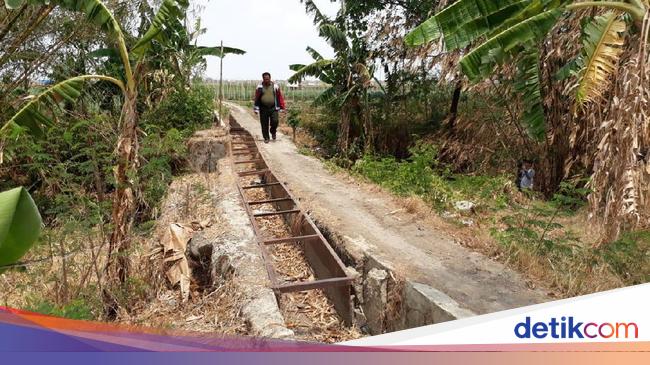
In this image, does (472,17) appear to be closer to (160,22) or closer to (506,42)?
(506,42)

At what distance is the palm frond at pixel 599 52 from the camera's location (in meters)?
5.30

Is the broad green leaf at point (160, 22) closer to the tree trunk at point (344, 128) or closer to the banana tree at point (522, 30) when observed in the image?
the banana tree at point (522, 30)

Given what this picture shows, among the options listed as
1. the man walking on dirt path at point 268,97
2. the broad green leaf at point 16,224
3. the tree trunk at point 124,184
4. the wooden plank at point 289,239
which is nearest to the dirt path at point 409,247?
the wooden plank at point 289,239

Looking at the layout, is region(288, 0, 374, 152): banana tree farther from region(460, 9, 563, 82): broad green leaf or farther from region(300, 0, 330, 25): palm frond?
region(460, 9, 563, 82): broad green leaf

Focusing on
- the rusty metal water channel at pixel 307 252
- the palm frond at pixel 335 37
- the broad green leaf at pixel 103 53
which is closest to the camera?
the rusty metal water channel at pixel 307 252

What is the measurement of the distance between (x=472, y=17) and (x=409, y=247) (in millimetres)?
2786

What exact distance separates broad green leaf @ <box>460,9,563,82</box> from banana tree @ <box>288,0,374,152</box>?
909 cm

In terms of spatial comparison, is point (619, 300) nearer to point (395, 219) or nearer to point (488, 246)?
point (488, 246)

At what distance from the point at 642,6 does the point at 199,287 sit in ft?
19.4

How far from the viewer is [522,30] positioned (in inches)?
205

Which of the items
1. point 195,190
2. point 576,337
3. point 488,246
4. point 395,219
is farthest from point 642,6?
point 195,190

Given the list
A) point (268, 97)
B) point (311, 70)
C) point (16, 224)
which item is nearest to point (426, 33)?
point (16, 224)

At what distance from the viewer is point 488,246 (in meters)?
5.89

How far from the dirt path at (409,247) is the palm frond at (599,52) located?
2.18 m
